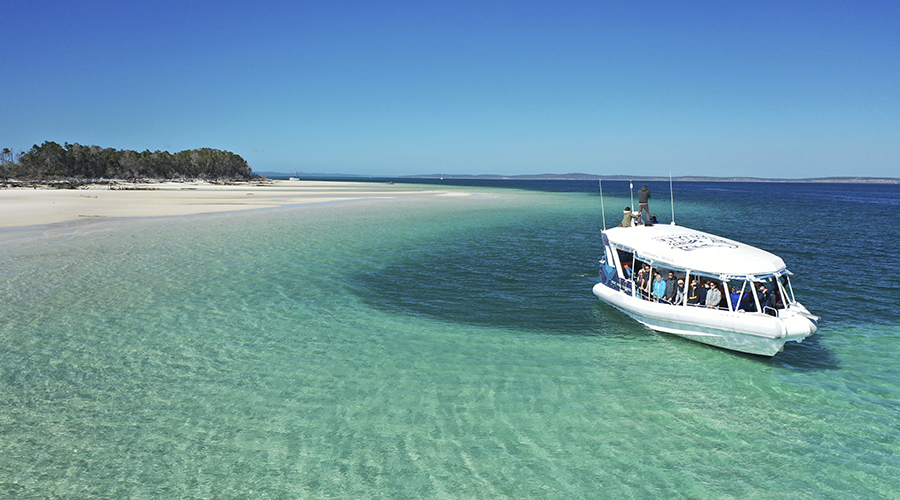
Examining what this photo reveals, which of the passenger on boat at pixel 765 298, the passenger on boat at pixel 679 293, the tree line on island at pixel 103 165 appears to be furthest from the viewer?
the tree line on island at pixel 103 165

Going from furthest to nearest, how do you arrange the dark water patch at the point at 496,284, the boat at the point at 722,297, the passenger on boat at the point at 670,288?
1. the dark water patch at the point at 496,284
2. the passenger on boat at the point at 670,288
3. the boat at the point at 722,297

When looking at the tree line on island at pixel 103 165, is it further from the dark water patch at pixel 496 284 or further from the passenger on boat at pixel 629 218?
the passenger on boat at pixel 629 218

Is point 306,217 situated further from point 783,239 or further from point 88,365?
point 783,239

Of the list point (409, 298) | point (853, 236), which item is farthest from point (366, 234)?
point (853, 236)

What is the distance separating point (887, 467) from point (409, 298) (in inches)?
557

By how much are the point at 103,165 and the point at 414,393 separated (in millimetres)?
141092

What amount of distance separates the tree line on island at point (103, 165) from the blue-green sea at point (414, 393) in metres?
104

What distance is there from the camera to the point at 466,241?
3353cm

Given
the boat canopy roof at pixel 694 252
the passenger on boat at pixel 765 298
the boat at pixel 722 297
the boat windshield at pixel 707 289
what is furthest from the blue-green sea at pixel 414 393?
the boat canopy roof at pixel 694 252

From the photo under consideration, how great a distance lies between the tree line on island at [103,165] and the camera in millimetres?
109375

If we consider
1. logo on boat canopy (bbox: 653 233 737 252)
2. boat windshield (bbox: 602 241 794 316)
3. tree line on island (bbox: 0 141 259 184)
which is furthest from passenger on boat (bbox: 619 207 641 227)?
tree line on island (bbox: 0 141 259 184)

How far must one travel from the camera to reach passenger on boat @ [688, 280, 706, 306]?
13883mm

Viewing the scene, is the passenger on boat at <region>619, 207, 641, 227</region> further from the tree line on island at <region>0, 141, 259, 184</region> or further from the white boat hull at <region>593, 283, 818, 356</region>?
the tree line on island at <region>0, 141, 259, 184</region>

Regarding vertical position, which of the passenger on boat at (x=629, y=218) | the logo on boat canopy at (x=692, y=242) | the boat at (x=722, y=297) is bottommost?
the boat at (x=722, y=297)
